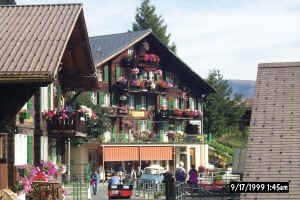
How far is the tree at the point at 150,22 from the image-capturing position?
284ft

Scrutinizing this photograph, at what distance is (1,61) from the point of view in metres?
16.0

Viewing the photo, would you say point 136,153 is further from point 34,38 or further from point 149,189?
point 34,38

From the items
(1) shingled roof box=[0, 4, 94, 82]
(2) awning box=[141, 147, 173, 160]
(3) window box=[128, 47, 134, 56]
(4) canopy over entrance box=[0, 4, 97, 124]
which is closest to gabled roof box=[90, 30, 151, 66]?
(3) window box=[128, 47, 134, 56]

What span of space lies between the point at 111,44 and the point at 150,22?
86.5ft

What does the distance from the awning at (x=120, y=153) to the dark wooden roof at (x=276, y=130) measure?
46110mm

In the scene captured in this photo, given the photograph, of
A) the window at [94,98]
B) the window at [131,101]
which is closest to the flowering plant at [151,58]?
the window at [131,101]

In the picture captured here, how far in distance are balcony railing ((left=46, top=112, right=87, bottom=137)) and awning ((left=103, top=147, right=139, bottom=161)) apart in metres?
26.7

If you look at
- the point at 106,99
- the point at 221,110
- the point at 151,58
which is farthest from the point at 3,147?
the point at 221,110

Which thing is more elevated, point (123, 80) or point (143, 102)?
point (123, 80)

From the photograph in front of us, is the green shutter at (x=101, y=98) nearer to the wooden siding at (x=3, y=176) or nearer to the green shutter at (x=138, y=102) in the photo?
the green shutter at (x=138, y=102)

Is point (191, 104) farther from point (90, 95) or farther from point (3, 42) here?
point (3, 42)

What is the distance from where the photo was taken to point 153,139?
60.5 metres

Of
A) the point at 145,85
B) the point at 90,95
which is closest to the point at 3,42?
the point at 90,95

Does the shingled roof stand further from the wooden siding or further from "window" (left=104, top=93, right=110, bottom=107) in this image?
"window" (left=104, top=93, right=110, bottom=107)
